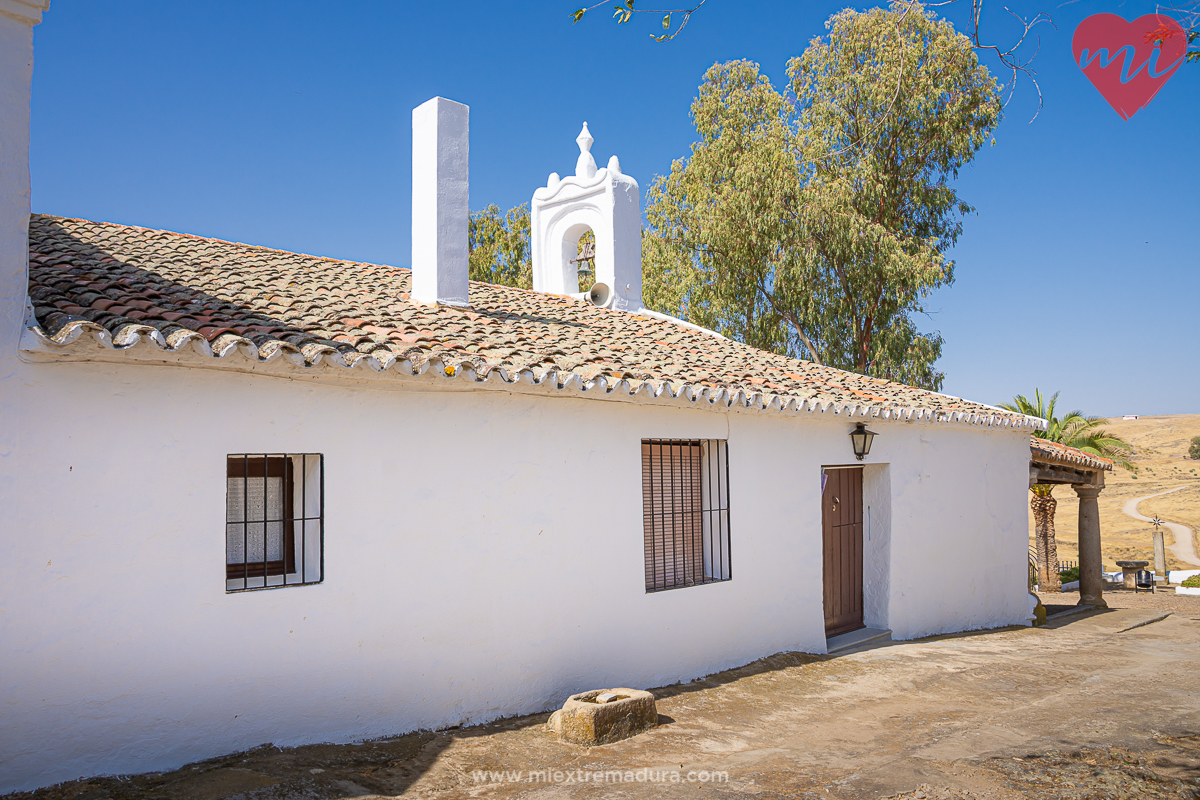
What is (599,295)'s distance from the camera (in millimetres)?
11953

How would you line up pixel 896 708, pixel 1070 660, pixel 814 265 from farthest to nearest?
pixel 814 265 → pixel 1070 660 → pixel 896 708

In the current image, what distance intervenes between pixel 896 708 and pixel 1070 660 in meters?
3.35

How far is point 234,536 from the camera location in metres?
5.12

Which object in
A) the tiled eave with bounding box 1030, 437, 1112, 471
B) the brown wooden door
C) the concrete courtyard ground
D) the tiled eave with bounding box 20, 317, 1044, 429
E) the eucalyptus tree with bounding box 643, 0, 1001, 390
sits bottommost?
the concrete courtyard ground

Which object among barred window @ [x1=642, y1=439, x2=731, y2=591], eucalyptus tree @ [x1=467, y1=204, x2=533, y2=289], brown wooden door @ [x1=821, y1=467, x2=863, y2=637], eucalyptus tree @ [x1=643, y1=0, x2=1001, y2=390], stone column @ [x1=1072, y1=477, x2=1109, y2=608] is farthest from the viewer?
eucalyptus tree @ [x1=467, y1=204, x2=533, y2=289]

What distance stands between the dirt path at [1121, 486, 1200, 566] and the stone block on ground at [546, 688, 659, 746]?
1073 inches

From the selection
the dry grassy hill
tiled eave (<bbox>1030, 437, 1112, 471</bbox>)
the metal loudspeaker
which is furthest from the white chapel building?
the dry grassy hill

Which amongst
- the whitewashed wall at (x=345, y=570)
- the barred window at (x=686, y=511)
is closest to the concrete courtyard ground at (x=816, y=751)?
the whitewashed wall at (x=345, y=570)

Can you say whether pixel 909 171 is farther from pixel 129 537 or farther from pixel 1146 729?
pixel 129 537

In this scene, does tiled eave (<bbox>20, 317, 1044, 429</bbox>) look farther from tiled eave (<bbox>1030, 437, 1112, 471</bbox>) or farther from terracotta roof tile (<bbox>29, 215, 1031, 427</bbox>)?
tiled eave (<bbox>1030, 437, 1112, 471</bbox>)

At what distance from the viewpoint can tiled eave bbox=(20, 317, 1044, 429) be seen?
13.8 ft

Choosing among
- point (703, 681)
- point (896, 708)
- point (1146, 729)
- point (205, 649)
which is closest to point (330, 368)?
point (205, 649)

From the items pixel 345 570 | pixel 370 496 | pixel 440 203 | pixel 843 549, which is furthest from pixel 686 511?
pixel 440 203

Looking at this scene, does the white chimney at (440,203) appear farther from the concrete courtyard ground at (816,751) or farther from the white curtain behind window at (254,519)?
the concrete courtyard ground at (816,751)
